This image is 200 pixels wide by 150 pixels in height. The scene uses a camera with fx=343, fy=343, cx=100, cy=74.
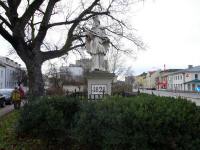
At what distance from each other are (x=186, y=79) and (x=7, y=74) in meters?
52.9

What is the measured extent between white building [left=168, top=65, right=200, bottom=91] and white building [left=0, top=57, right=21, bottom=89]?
45111mm

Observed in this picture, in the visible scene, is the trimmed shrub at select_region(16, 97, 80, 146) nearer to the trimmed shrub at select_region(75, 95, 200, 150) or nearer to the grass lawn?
the grass lawn

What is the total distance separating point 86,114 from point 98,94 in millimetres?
8190

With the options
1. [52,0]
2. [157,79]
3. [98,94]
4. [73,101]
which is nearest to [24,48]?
[52,0]

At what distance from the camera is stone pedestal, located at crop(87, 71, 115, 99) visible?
14.6 meters

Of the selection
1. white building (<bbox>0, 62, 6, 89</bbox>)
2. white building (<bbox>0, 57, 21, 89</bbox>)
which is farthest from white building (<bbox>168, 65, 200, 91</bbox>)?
white building (<bbox>0, 62, 6, 89</bbox>)

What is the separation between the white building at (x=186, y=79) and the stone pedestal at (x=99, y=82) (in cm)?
7534

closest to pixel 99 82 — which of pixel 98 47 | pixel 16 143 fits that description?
pixel 98 47

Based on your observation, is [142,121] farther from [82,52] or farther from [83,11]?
[82,52]

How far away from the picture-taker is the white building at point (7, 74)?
78.6 meters

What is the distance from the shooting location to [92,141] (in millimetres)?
6137

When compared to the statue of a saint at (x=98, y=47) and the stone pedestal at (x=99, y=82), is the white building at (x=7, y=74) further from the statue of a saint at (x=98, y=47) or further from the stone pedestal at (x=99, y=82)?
the stone pedestal at (x=99, y=82)

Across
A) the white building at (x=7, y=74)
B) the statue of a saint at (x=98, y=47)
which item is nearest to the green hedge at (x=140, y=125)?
the statue of a saint at (x=98, y=47)

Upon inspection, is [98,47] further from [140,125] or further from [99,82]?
[140,125]
